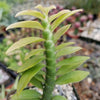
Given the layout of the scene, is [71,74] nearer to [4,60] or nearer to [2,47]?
[4,60]

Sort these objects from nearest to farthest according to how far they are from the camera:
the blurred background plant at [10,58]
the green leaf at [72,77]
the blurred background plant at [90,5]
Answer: the green leaf at [72,77], the blurred background plant at [10,58], the blurred background plant at [90,5]

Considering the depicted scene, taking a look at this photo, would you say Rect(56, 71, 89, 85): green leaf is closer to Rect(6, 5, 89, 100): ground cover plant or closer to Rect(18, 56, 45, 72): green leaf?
Rect(6, 5, 89, 100): ground cover plant

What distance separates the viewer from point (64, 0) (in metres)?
2.41

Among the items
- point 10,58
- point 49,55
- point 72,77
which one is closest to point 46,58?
point 49,55

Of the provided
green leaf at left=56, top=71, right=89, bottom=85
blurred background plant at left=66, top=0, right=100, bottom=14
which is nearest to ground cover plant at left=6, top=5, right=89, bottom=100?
green leaf at left=56, top=71, right=89, bottom=85

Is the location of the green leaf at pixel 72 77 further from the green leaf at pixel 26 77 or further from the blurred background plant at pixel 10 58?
the blurred background plant at pixel 10 58

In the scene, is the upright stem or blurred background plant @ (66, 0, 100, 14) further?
blurred background plant @ (66, 0, 100, 14)

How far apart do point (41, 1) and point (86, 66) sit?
1.59 m

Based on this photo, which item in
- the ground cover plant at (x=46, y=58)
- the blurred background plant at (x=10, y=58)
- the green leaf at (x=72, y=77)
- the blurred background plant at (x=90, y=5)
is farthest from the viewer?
the blurred background plant at (x=90, y=5)

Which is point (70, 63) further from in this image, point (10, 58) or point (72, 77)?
point (10, 58)

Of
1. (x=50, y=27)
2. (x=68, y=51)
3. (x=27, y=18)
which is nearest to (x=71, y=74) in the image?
(x=68, y=51)

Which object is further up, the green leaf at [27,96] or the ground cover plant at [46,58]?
the ground cover plant at [46,58]

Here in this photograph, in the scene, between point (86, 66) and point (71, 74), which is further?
point (86, 66)

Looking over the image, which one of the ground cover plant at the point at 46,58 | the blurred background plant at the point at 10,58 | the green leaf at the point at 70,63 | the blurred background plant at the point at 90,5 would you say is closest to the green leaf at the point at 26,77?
the ground cover plant at the point at 46,58
